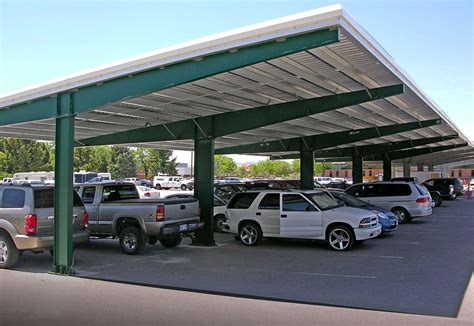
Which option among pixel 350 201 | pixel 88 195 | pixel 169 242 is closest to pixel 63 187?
pixel 88 195

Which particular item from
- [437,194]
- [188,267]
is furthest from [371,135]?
[188,267]

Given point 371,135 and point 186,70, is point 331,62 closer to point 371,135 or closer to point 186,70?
point 186,70

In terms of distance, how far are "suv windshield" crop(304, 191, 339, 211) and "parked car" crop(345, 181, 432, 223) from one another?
248 inches

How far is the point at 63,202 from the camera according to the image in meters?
10.1

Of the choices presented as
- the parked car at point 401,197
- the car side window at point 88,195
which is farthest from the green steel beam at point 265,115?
the parked car at point 401,197

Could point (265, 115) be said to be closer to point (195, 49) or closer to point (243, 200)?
point (243, 200)

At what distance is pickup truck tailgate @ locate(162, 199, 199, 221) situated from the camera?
12258mm

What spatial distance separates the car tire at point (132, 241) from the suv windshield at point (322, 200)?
481cm

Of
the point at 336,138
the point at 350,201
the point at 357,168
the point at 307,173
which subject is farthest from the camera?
the point at 357,168

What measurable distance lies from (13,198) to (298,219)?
288 inches

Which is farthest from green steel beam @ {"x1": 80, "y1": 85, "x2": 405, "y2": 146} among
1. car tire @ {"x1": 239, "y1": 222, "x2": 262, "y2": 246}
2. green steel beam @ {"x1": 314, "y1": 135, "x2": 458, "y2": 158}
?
green steel beam @ {"x1": 314, "y1": 135, "x2": 458, "y2": 158}

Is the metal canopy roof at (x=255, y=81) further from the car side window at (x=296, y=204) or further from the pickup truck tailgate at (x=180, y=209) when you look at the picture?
the car side window at (x=296, y=204)

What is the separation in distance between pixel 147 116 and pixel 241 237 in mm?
4762

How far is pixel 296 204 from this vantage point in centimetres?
1332
